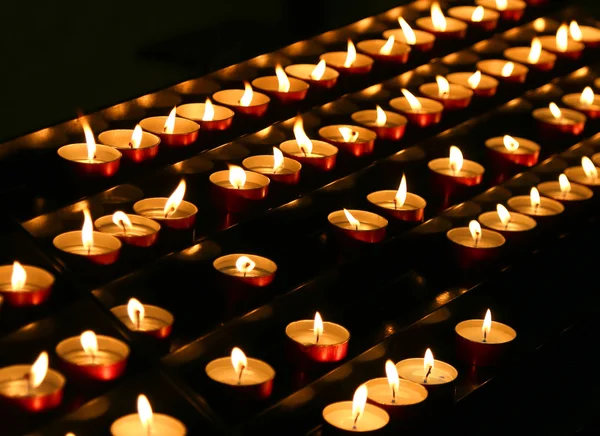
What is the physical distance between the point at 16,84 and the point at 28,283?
114 cm

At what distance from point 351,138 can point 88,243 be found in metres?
0.65

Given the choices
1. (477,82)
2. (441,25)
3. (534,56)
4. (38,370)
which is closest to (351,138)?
(477,82)

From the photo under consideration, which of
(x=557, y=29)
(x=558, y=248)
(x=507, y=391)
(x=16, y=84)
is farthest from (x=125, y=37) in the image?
(x=507, y=391)

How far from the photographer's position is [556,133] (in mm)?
2553

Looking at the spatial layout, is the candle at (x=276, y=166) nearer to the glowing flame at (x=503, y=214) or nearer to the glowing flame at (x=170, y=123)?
the glowing flame at (x=170, y=123)

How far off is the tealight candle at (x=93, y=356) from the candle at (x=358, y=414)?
341 mm

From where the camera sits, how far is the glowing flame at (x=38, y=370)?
5.32 ft

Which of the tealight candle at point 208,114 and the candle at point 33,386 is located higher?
the tealight candle at point 208,114

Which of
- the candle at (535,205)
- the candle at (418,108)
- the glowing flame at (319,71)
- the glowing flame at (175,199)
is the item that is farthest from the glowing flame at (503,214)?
the glowing flame at (175,199)

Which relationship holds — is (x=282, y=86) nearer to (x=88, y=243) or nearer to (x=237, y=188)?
(x=237, y=188)

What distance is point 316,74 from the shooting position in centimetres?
234

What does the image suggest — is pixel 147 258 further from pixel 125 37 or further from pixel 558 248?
pixel 125 37

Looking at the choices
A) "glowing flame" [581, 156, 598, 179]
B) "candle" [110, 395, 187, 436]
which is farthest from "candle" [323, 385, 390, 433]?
"glowing flame" [581, 156, 598, 179]

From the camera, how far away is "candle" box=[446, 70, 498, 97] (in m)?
2.49
